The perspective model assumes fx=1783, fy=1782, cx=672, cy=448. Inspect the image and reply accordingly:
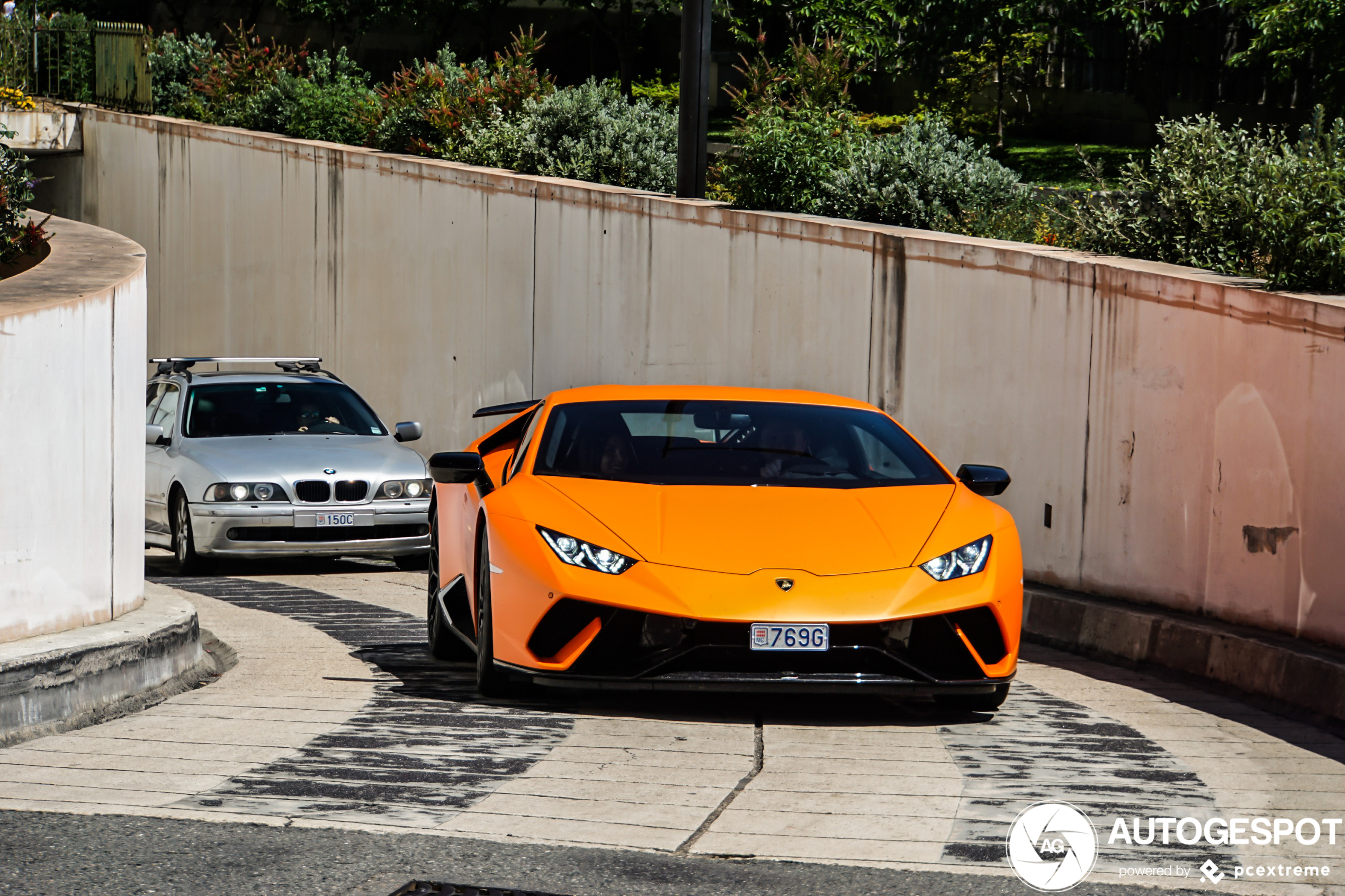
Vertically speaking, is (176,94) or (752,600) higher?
(176,94)

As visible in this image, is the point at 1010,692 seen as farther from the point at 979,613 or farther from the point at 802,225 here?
the point at 802,225

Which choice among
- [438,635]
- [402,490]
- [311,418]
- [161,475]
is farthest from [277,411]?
[438,635]

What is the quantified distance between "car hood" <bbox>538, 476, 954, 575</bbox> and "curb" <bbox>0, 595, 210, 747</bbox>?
1868mm

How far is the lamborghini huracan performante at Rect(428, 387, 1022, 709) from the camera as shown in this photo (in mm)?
6871

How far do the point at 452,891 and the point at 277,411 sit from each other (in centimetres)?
1111

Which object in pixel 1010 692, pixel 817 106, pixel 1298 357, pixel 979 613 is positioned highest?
pixel 817 106

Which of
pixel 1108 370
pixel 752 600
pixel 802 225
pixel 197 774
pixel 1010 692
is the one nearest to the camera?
pixel 197 774

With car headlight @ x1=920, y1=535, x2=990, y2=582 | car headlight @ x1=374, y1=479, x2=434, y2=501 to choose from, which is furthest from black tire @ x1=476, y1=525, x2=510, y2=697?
car headlight @ x1=374, y1=479, x2=434, y2=501

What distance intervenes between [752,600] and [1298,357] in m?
3.57

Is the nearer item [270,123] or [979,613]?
[979,613]

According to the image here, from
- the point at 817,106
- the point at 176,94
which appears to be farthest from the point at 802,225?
the point at 176,94

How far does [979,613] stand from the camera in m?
7.10

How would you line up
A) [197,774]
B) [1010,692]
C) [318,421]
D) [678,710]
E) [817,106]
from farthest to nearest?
[817,106] → [318,421] → [1010,692] → [678,710] → [197,774]

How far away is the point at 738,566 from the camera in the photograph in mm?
7027
